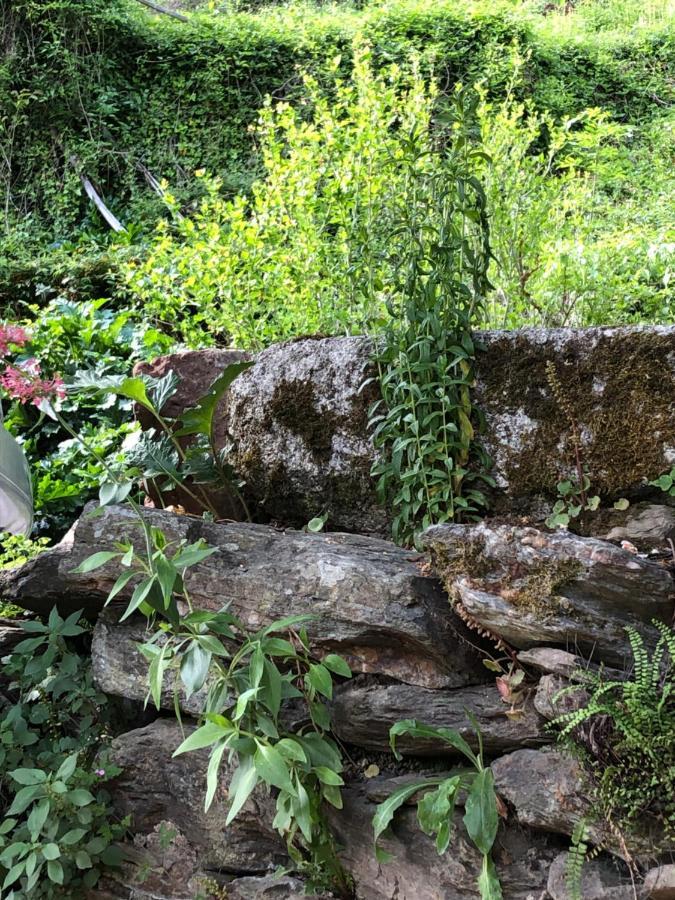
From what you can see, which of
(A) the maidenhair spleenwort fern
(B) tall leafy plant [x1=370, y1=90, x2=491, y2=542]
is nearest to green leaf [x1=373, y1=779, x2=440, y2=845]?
(A) the maidenhair spleenwort fern

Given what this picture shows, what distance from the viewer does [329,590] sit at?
2.81m

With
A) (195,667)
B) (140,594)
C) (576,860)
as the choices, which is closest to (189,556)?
(140,594)

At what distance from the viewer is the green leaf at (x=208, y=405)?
3297mm

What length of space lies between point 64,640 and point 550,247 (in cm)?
336

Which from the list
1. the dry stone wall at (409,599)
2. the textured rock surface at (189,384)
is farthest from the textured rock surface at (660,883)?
the textured rock surface at (189,384)

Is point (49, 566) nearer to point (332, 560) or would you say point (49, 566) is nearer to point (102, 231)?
point (332, 560)

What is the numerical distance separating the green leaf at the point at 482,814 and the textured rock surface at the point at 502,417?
44.0 inches

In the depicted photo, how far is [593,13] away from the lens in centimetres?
1284

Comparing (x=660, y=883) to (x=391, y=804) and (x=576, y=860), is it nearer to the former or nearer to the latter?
(x=576, y=860)

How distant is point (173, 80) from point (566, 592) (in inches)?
372

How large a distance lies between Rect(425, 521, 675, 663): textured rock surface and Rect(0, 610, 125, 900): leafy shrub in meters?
1.62

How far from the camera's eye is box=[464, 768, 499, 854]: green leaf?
2.24 meters

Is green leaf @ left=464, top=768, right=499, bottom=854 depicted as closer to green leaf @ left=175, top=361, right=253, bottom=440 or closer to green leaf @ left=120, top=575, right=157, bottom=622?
green leaf @ left=120, top=575, right=157, bottom=622

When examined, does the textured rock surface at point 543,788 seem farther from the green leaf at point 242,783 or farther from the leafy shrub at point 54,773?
the leafy shrub at point 54,773
